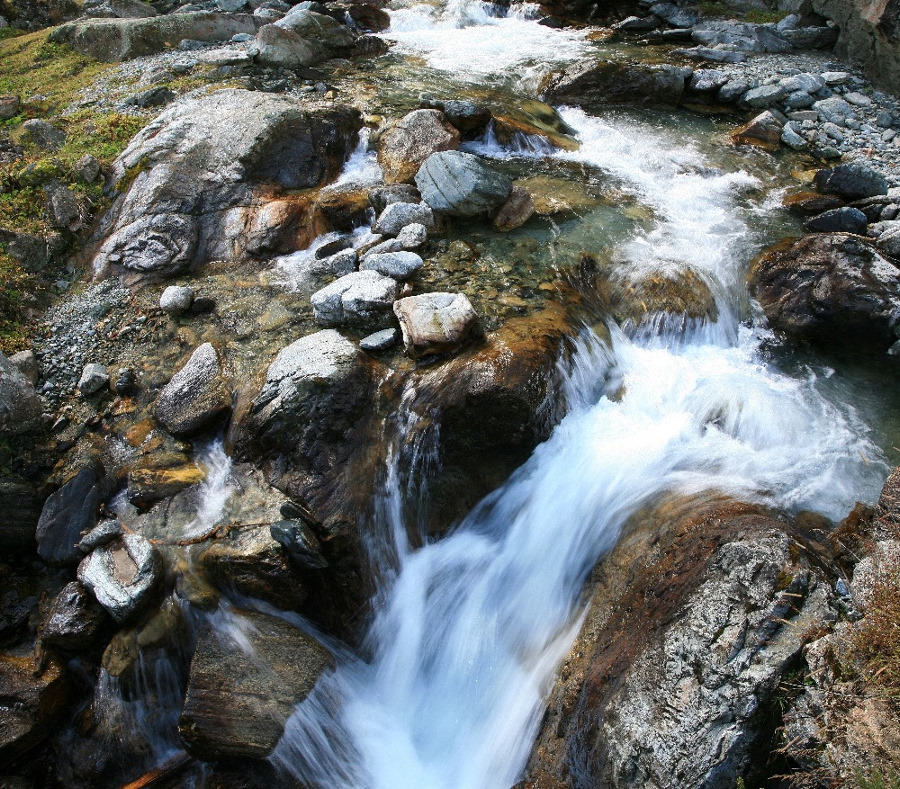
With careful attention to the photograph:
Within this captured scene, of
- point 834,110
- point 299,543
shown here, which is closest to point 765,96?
point 834,110

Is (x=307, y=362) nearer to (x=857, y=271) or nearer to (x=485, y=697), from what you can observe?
(x=485, y=697)

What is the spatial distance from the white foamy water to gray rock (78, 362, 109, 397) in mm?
9420

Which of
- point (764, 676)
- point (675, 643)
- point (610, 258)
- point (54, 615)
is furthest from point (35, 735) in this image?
point (610, 258)

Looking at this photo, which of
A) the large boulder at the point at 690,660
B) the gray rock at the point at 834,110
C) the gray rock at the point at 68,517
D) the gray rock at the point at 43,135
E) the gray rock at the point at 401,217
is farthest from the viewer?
the gray rock at the point at 834,110

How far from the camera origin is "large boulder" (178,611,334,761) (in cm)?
419

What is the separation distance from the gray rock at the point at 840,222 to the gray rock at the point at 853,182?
60 centimetres

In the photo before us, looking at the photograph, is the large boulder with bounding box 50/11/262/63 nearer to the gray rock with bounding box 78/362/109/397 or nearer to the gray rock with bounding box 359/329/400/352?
the gray rock with bounding box 78/362/109/397

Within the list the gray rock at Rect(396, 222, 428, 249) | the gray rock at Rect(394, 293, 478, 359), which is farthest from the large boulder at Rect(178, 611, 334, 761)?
the gray rock at Rect(396, 222, 428, 249)

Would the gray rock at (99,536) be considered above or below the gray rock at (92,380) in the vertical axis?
below

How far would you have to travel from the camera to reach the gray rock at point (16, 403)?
552 centimetres

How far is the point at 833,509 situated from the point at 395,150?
737cm

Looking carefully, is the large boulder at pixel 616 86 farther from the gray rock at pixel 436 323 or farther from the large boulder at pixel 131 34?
the large boulder at pixel 131 34

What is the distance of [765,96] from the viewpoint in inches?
418

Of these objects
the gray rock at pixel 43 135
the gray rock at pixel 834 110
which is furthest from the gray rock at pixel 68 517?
the gray rock at pixel 834 110
